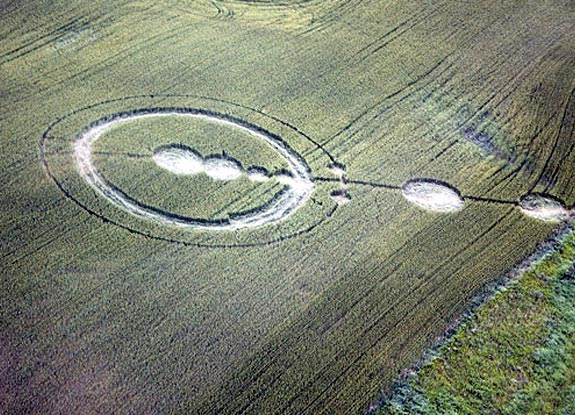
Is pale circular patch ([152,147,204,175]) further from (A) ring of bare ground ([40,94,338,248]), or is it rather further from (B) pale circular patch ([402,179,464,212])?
(B) pale circular patch ([402,179,464,212])

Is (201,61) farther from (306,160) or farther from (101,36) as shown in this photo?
(306,160)

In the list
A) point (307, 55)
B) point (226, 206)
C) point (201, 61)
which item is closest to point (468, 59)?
point (307, 55)

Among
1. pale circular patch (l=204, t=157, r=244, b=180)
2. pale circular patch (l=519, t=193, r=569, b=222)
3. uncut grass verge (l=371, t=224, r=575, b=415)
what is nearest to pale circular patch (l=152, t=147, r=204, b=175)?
pale circular patch (l=204, t=157, r=244, b=180)

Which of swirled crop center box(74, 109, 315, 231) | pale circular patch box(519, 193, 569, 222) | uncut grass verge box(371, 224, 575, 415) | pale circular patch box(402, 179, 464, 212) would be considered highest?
swirled crop center box(74, 109, 315, 231)

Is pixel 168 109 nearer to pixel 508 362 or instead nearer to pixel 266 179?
pixel 266 179

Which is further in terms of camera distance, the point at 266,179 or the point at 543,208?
the point at 543,208

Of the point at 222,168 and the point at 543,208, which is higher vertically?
the point at 222,168

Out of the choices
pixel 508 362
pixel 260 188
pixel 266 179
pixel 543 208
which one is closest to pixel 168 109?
pixel 266 179
